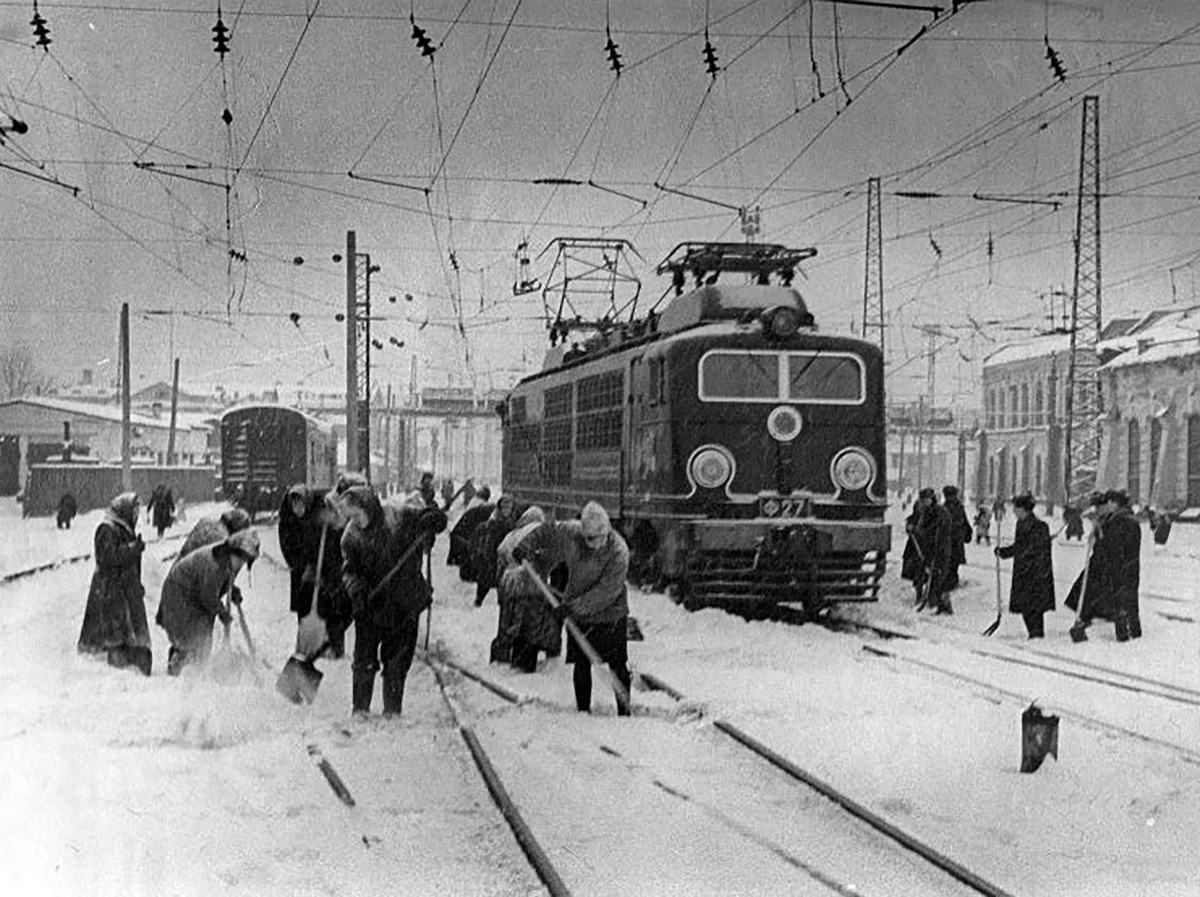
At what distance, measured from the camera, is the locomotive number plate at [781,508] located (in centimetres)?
1313

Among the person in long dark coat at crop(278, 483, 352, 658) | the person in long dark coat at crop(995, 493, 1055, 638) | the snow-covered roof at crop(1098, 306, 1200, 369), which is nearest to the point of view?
the person in long dark coat at crop(278, 483, 352, 658)

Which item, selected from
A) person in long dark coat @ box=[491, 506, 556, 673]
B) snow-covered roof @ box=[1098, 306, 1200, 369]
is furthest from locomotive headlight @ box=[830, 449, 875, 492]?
snow-covered roof @ box=[1098, 306, 1200, 369]

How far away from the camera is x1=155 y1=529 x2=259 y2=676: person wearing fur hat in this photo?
8.47 metres

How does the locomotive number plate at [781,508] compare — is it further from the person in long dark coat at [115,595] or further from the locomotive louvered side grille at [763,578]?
the person in long dark coat at [115,595]

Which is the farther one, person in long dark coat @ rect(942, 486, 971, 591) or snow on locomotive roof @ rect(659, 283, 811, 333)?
person in long dark coat @ rect(942, 486, 971, 591)

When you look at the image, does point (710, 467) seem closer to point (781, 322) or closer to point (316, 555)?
point (781, 322)

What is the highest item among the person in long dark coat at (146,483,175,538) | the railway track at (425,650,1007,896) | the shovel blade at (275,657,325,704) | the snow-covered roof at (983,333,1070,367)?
the snow-covered roof at (983,333,1070,367)

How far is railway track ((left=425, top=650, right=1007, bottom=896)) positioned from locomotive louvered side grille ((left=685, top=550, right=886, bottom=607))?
4.58 meters

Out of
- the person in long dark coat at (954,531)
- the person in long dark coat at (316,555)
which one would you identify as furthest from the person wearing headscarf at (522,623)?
the person in long dark coat at (954,531)

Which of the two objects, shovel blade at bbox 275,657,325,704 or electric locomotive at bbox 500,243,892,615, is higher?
electric locomotive at bbox 500,243,892,615

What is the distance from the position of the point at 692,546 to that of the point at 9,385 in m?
7.56

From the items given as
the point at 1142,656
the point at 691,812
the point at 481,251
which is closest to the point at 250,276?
the point at 481,251

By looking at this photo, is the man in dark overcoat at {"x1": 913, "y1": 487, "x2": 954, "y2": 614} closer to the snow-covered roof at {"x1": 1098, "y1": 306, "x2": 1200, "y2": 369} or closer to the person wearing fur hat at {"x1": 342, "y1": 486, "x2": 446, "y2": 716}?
the person wearing fur hat at {"x1": 342, "y1": 486, "x2": 446, "y2": 716}

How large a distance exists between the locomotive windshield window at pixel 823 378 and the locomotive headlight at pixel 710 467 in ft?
3.22
